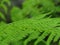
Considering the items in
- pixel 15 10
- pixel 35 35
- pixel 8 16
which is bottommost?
pixel 8 16

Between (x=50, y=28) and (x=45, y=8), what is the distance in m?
0.86

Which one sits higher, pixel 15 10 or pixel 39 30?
pixel 39 30

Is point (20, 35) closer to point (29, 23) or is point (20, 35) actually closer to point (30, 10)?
point (29, 23)

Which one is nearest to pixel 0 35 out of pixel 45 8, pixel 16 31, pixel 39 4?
pixel 16 31

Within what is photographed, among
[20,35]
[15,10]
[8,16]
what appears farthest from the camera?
[8,16]

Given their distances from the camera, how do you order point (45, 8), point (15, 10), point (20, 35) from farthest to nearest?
point (15, 10), point (45, 8), point (20, 35)

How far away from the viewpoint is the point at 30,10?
5.69 feet

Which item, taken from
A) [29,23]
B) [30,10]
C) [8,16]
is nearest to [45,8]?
[30,10]

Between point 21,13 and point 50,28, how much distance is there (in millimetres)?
946

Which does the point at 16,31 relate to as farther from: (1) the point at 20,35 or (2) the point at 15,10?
(2) the point at 15,10

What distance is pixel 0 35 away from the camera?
2.70 feet

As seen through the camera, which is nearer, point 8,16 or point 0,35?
point 0,35

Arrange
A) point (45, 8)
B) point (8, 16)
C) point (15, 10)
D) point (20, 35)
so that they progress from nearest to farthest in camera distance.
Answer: point (20, 35) → point (45, 8) → point (15, 10) → point (8, 16)

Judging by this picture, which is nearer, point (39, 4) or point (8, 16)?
point (39, 4)
